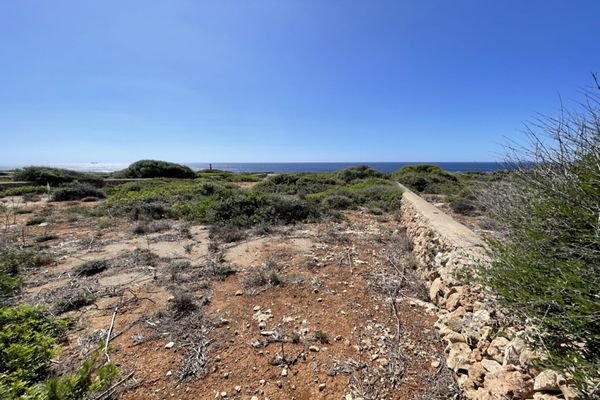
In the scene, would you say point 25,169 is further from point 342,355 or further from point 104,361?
point 342,355

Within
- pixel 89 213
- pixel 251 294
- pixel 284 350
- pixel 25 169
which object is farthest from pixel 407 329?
pixel 25 169

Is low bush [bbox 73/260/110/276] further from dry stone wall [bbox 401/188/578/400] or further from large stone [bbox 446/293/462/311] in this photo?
large stone [bbox 446/293/462/311]

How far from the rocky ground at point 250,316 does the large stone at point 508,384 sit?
1.47 feet

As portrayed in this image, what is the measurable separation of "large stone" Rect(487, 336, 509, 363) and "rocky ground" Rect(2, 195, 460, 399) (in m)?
0.46

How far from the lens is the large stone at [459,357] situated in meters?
2.35

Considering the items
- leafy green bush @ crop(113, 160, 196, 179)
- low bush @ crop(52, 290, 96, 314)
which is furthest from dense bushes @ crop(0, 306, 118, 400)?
leafy green bush @ crop(113, 160, 196, 179)

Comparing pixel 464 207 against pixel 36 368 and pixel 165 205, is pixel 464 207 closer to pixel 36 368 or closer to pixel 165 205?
pixel 165 205

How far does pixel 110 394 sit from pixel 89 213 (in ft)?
30.4

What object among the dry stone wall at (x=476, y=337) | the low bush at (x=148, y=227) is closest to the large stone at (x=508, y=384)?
the dry stone wall at (x=476, y=337)

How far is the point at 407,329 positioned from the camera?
10.2ft

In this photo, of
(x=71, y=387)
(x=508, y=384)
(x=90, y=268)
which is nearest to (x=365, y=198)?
(x=90, y=268)

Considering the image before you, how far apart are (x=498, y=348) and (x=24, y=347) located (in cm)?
365

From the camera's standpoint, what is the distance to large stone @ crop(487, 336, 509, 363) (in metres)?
2.09

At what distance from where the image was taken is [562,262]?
1692mm
